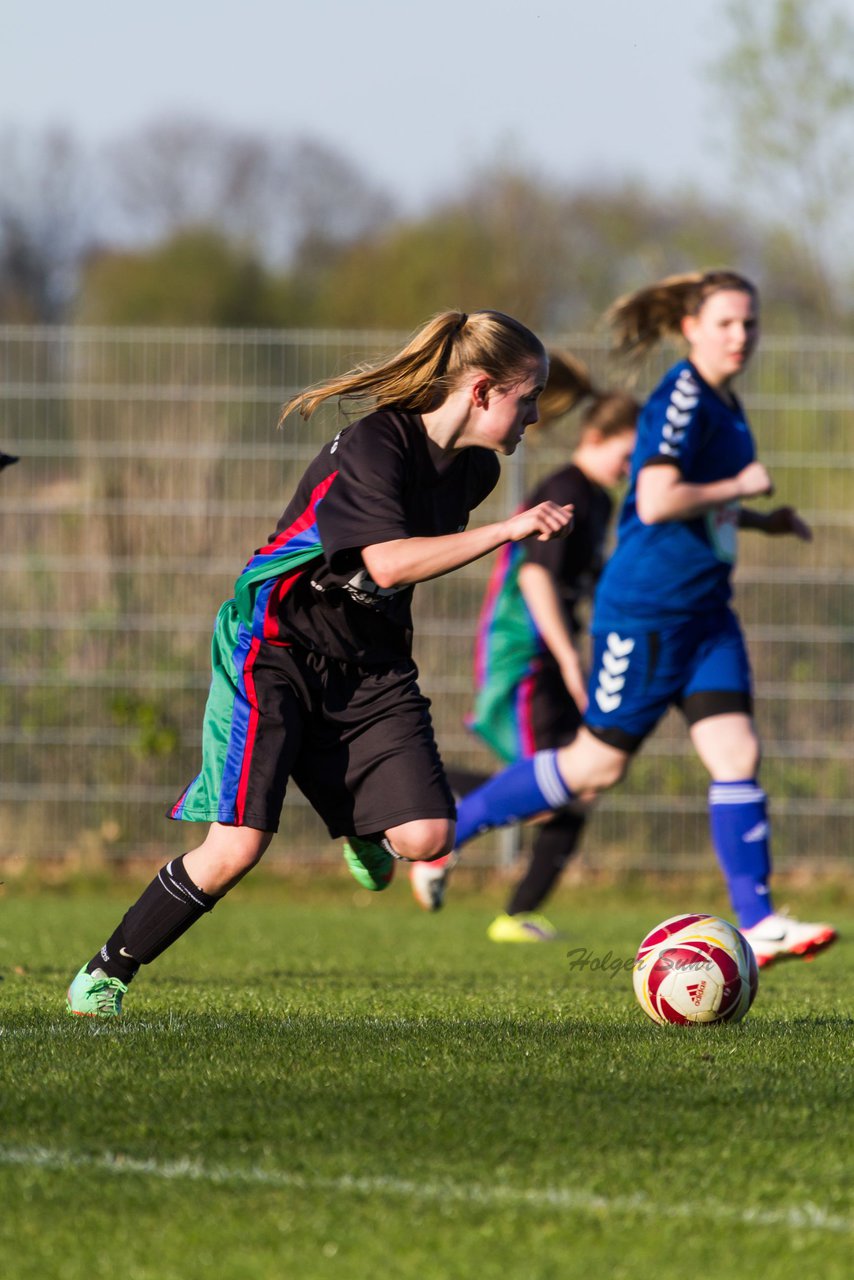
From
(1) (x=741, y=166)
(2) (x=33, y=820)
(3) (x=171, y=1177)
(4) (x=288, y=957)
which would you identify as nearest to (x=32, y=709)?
(2) (x=33, y=820)

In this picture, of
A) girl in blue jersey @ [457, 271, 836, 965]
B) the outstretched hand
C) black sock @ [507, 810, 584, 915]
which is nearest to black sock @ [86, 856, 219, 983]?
the outstretched hand

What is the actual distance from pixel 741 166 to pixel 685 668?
45.2ft

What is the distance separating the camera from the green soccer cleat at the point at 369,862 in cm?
486

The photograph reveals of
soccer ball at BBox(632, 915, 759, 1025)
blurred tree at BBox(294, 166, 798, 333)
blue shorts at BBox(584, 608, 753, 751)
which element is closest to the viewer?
soccer ball at BBox(632, 915, 759, 1025)

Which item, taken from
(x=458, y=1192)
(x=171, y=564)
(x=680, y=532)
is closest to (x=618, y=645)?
(x=680, y=532)

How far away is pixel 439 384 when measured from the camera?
177 inches

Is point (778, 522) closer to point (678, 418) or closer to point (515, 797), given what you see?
point (678, 418)

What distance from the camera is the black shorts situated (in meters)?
4.37

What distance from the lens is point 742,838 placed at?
20.3 feet

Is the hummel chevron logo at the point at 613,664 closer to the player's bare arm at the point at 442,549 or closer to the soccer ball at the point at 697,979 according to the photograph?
the soccer ball at the point at 697,979

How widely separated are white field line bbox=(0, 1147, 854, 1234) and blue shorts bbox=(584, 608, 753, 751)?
378cm

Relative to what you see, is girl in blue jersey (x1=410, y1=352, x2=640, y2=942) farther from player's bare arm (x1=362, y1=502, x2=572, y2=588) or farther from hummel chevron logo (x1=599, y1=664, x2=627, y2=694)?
player's bare arm (x1=362, y1=502, x2=572, y2=588)

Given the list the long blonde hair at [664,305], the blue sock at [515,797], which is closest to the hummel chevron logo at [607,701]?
the blue sock at [515,797]

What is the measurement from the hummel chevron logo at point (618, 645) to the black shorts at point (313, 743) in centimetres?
189
